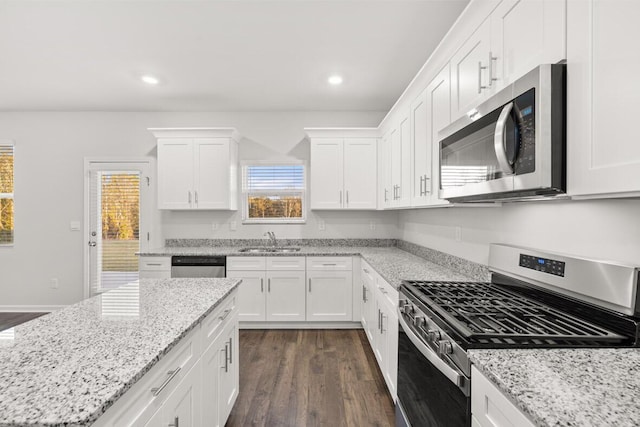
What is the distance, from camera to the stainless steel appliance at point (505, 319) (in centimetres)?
105

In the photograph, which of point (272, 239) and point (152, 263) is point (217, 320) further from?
point (272, 239)

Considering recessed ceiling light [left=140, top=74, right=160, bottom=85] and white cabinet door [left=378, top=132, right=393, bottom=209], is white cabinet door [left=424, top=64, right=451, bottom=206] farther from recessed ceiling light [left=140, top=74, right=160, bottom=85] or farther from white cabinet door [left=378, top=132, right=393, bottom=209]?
recessed ceiling light [left=140, top=74, right=160, bottom=85]

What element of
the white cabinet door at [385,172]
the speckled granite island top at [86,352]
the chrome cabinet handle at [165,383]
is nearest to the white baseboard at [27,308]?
the speckled granite island top at [86,352]

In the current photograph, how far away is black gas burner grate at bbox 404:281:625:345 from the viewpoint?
3.43 feet

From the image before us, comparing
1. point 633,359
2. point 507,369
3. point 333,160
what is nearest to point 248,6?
point 333,160

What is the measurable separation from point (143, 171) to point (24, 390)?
403 cm

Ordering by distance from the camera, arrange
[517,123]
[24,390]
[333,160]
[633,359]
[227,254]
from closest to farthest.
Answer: [24,390], [633,359], [517,123], [227,254], [333,160]

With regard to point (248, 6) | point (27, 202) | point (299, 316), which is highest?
point (248, 6)

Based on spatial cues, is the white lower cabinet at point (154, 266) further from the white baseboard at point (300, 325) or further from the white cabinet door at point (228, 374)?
the white cabinet door at point (228, 374)

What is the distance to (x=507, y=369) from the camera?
881 millimetres

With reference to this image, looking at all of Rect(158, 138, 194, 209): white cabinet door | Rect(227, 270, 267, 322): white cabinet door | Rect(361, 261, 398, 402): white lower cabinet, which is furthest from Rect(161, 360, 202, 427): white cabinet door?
Rect(158, 138, 194, 209): white cabinet door

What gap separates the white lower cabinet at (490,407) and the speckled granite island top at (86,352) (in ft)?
3.27

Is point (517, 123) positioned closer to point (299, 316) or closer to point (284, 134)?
point (299, 316)

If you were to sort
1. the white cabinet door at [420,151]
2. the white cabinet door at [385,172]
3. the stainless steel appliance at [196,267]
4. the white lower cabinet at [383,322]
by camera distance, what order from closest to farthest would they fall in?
1. the white lower cabinet at [383,322]
2. the white cabinet door at [420,151]
3. the white cabinet door at [385,172]
4. the stainless steel appliance at [196,267]
